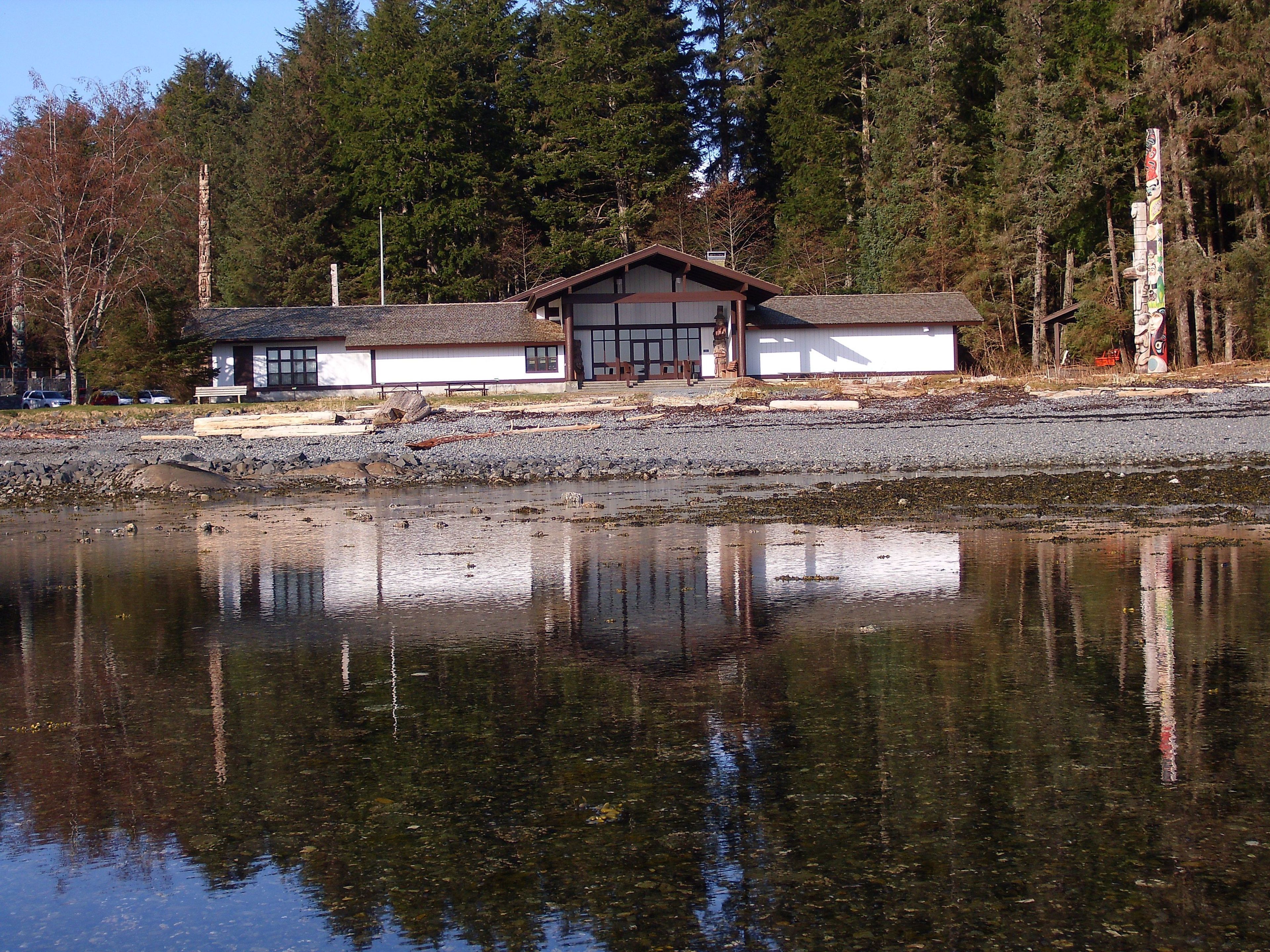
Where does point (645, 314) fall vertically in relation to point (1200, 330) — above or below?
above

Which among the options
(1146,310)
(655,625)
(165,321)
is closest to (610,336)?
(165,321)

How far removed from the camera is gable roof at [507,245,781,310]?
4472 cm

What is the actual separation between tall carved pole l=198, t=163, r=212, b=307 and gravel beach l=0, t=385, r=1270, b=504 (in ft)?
89.7

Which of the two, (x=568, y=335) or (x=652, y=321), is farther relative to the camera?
(x=652, y=321)

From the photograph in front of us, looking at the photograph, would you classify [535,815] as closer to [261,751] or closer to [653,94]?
[261,751]

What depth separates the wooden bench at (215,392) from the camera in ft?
140

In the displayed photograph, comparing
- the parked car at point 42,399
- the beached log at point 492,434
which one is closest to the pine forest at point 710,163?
the parked car at point 42,399

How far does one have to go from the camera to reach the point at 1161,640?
6.75 meters

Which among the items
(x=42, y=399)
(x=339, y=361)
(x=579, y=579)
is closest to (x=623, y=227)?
(x=339, y=361)

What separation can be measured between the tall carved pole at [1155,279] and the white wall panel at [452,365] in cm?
2133

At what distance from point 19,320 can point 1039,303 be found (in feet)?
137

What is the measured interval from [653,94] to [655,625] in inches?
2431

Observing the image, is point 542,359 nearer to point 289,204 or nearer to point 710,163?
point 289,204

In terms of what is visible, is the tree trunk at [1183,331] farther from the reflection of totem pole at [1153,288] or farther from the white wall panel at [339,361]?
the white wall panel at [339,361]
